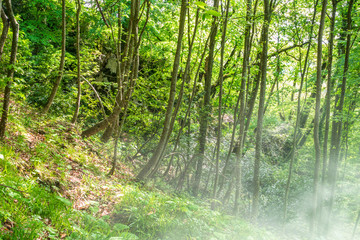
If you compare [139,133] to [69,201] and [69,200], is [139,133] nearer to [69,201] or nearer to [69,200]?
[69,200]

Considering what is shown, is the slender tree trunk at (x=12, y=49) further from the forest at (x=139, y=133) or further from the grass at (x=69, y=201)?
the grass at (x=69, y=201)

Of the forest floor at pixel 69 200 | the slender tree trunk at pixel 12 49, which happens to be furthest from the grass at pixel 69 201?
the slender tree trunk at pixel 12 49

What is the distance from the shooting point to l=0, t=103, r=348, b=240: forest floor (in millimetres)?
2053

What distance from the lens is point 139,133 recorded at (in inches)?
249

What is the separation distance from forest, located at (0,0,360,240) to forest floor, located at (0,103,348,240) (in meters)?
0.02

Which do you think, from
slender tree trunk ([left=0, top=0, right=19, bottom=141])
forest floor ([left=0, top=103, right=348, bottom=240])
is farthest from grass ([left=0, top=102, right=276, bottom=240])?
slender tree trunk ([left=0, top=0, right=19, bottom=141])

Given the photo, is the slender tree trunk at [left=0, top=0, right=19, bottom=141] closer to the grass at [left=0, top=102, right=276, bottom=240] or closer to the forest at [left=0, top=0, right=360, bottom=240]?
the forest at [left=0, top=0, right=360, bottom=240]

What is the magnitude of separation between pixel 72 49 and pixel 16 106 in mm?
4101

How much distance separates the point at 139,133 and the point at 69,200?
3627 millimetres

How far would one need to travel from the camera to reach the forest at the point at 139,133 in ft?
8.58

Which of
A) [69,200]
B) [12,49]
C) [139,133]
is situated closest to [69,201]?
[69,200]

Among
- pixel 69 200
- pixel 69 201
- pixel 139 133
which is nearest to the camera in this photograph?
pixel 69 201

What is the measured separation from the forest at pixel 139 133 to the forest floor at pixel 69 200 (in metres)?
0.02

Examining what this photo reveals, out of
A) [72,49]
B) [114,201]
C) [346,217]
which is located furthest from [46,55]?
[346,217]
